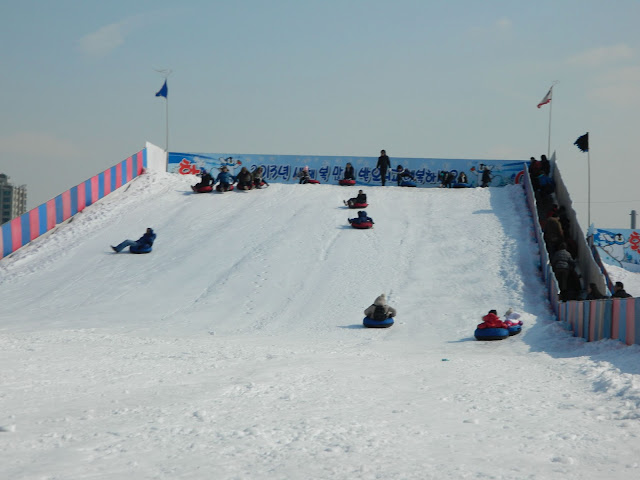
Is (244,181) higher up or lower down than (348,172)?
lower down

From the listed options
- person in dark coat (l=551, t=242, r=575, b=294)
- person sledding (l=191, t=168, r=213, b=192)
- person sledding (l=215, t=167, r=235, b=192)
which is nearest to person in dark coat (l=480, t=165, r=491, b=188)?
person sledding (l=215, t=167, r=235, b=192)

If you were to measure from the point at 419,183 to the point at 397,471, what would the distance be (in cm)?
2258

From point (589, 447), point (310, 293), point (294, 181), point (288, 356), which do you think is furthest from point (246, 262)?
point (589, 447)

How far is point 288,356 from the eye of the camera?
28.9 feet

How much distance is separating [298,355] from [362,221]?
10.3 metres

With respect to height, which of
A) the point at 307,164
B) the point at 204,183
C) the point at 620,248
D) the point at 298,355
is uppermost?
the point at 307,164

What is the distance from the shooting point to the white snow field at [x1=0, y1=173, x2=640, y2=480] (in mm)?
4441

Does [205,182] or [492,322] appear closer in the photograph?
[492,322]

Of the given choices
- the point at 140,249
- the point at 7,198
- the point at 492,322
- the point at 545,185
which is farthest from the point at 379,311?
the point at 7,198

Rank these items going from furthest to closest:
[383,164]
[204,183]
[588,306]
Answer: [383,164] → [204,183] → [588,306]

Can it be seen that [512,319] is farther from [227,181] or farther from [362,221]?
[227,181]

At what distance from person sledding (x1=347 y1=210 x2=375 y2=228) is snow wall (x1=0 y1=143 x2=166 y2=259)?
339 inches

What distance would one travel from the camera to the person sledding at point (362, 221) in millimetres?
18922

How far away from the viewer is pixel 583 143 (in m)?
23.1
